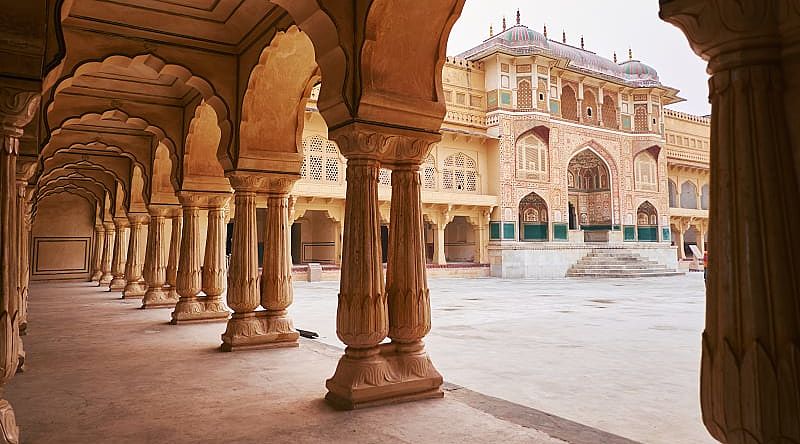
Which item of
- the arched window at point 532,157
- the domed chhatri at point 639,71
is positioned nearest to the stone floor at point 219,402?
the arched window at point 532,157

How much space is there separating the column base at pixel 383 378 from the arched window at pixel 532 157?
20.3 metres

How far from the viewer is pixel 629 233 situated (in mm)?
26531

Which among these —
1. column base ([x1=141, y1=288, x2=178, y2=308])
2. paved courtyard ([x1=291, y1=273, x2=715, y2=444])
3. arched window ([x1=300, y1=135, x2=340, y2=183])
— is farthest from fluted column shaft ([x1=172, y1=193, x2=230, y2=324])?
arched window ([x1=300, y1=135, x2=340, y2=183])

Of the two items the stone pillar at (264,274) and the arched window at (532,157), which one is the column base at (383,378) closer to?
the stone pillar at (264,274)

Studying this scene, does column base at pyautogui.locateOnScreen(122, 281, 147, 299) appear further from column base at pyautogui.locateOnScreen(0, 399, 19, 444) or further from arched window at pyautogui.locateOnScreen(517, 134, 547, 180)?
arched window at pyautogui.locateOnScreen(517, 134, 547, 180)

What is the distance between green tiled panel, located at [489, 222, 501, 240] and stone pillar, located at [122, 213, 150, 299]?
14234 mm

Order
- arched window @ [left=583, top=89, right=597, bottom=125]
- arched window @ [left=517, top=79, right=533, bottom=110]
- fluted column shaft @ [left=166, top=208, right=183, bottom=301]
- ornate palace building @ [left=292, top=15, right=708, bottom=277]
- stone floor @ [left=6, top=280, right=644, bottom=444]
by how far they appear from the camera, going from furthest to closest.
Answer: arched window @ [left=583, top=89, right=597, bottom=125], arched window @ [left=517, top=79, right=533, bottom=110], ornate palace building @ [left=292, top=15, right=708, bottom=277], fluted column shaft @ [left=166, top=208, right=183, bottom=301], stone floor @ [left=6, top=280, right=644, bottom=444]

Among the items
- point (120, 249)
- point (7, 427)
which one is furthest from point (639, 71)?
point (7, 427)

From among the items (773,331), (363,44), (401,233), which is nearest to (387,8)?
(363,44)

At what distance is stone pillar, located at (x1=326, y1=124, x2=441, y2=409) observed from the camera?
3.72 meters

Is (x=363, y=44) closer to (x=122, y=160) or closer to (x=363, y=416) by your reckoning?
(x=363, y=416)

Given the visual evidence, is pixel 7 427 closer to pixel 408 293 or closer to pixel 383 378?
pixel 383 378

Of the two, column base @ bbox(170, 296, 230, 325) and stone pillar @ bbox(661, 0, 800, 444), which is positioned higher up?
stone pillar @ bbox(661, 0, 800, 444)

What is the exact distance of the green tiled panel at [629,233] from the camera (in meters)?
26.4
